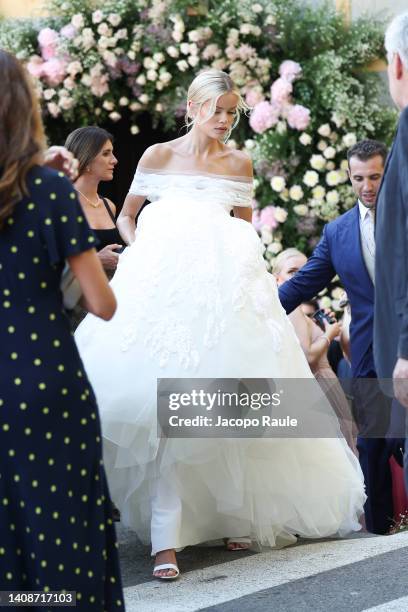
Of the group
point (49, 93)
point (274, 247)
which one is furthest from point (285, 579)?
point (49, 93)

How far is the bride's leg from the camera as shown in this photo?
183 inches

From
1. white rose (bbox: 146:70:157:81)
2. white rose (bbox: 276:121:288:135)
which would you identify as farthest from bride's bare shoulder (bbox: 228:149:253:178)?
white rose (bbox: 146:70:157:81)

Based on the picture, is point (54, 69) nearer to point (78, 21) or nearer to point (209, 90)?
point (78, 21)

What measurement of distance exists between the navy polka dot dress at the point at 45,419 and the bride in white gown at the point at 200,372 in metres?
1.48

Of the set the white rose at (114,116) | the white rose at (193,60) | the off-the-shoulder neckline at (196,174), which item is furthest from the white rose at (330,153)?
the off-the-shoulder neckline at (196,174)

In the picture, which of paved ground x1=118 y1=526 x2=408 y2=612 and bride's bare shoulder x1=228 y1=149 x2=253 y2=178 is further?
A: bride's bare shoulder x1=228 y1=149 x2=253 y2=178

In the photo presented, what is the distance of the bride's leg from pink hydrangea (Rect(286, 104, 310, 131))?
5433 millimetres

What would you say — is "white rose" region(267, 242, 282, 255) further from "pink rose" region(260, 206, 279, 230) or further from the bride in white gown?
the bride in white gown

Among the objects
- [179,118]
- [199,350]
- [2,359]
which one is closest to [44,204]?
[2,359]

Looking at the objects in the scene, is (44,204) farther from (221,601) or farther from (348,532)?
(348,532)

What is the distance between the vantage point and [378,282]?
3.22 meters

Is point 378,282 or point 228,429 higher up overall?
point 378,282

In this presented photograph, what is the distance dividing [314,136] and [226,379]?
545 centimetres

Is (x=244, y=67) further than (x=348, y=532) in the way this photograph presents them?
Yes
